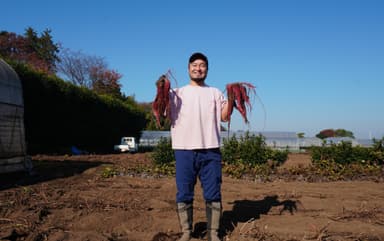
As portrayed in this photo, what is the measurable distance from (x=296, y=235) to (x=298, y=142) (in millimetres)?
21425

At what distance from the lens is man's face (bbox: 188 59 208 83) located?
10.6 ft

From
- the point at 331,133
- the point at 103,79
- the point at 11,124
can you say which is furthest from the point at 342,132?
the point at 11,124

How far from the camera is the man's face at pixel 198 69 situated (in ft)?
10.6

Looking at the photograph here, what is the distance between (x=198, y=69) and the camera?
3240mm

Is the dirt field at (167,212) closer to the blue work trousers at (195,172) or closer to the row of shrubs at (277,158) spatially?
the blue work trousers at (195,172)

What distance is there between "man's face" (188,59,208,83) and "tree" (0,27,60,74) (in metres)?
32.0

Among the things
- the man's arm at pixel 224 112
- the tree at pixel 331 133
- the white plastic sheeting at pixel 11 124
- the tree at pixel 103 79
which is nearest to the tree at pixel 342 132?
the tree at pixel 331 133

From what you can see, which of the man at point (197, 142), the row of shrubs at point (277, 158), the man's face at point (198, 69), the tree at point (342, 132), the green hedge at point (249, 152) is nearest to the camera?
the man at point (197, 142)

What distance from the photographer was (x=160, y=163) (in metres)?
9.22

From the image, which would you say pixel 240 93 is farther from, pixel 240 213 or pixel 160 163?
pixel 160 163

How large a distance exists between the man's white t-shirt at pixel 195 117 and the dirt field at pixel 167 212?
87cm

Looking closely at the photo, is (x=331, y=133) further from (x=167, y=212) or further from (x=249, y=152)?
(x=167, y=212)

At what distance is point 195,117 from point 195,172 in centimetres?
50

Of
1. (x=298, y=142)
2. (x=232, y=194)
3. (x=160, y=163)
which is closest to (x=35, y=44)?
(x=298, y=142)
